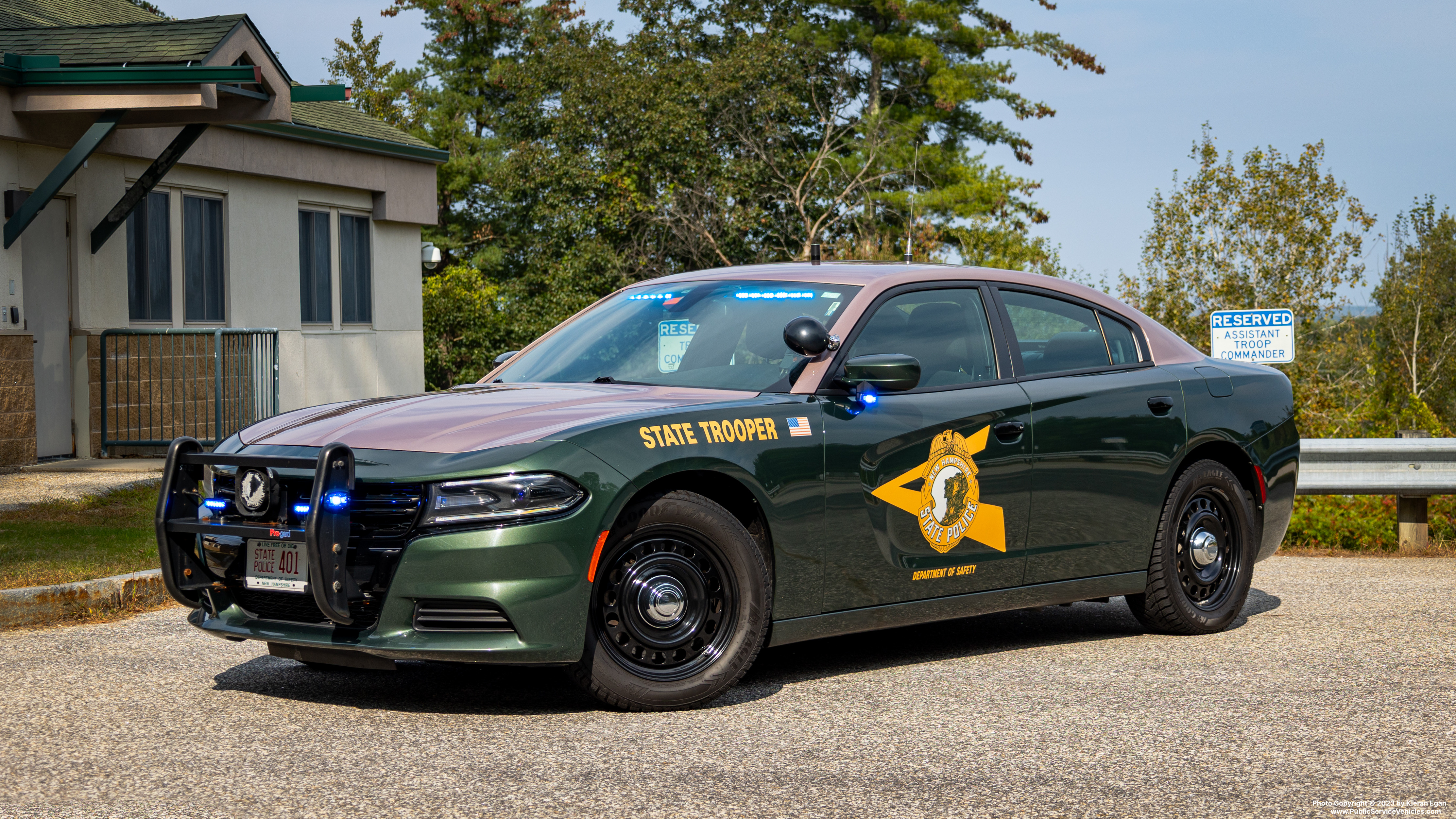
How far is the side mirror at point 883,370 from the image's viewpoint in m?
5.70

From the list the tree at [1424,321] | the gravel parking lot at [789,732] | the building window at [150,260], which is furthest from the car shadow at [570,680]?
the tree at [1424,321]

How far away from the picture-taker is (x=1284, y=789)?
14.4 ft

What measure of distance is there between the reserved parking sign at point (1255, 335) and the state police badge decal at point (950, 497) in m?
6.27

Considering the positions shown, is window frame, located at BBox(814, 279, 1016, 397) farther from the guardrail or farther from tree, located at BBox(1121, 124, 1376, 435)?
tree, located at BBox(1121, 124, 1376, 435)

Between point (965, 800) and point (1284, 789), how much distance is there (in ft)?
3.14

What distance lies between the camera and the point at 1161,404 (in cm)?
696

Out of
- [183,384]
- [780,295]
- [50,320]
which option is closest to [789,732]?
[780,295]

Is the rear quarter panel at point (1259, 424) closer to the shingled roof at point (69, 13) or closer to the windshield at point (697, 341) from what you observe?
the windshield at point (697, 341)

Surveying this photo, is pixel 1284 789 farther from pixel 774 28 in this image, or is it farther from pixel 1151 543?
pixel 774 28

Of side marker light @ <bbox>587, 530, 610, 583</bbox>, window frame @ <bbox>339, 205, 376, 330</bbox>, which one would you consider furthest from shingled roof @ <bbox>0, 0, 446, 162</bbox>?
side marker light @ <bbox>587, 530, 610, 583</bbox>

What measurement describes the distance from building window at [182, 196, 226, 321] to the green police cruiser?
11.0 meters

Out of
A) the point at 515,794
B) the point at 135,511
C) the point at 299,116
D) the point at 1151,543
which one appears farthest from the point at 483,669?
the point at 299,116

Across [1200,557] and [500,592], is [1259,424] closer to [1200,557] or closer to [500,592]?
[1200,557]

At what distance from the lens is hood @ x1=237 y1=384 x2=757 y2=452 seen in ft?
16.7
